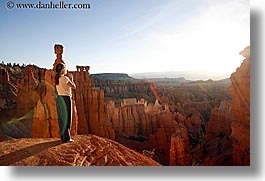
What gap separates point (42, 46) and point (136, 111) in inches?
51.7

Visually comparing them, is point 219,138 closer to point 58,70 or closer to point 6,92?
point 58,70

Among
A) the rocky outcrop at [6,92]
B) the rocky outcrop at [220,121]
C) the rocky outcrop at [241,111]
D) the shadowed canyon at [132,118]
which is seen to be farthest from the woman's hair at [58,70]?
the rocky outcrop at [241,111]

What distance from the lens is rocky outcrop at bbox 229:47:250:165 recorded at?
523cm

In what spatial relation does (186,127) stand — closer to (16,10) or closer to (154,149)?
(154,149)

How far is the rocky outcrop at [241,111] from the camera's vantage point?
523 cm

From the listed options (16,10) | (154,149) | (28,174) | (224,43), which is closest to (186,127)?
(154,149)

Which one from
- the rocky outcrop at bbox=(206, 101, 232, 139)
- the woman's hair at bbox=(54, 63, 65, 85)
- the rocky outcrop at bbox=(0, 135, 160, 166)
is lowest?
the rocky outcrop at bbox=(0, 135, 160, 166)

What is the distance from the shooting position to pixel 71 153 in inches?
205

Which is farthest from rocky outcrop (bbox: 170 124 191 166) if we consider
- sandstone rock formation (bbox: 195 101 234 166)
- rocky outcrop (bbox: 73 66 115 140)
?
rocky outcrop (bbox: 73 66 115 140)

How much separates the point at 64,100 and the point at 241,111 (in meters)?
1.99

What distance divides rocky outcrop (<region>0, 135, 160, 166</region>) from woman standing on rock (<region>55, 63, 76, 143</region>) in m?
0.16

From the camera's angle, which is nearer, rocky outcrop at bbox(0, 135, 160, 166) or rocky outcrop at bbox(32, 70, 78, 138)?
rocky outcrop at bbox(0, 135, 160, 166)

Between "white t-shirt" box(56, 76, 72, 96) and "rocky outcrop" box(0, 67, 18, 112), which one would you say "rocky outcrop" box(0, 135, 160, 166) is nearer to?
"rocky outcrop" box(0, 67, 18, 112)

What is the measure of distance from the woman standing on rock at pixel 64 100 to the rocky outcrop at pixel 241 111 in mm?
1826
